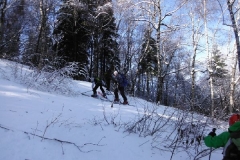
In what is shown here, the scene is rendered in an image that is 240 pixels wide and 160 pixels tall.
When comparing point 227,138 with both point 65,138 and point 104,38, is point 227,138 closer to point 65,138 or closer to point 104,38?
point 65,138

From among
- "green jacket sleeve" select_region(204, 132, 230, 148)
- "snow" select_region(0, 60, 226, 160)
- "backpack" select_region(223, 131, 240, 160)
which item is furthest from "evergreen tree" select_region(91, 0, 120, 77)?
"backpack" select_region(223, 131, 240, 160)

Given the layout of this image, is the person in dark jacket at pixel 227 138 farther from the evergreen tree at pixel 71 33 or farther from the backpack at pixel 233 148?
the evergreen tree at pixel 71 33

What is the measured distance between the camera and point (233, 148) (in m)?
2.46

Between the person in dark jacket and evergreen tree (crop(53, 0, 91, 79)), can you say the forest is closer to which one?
evergreen tree (crop(53, 0, 91, 79))

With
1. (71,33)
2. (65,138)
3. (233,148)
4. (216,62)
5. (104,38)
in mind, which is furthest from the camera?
(104,38)

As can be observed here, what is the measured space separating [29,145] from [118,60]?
24236mm

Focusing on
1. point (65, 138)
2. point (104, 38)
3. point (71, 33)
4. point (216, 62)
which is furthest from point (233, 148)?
point (104, 38)

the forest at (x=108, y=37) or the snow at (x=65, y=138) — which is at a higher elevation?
the forest at (x=108, y=37)

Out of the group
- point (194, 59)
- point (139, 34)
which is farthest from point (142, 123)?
point (139, 34)

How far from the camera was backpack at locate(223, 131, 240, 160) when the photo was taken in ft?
7.87

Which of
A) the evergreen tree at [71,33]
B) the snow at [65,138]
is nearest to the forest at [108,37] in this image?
the evergreen tree at [71,33]

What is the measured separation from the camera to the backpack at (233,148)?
7.87 ft

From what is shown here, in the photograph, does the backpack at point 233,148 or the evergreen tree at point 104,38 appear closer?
the backpack at point 233,148

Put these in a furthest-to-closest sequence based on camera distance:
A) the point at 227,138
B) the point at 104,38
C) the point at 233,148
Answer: the point at 104,38
the point at 227,138
the point at 233,148
